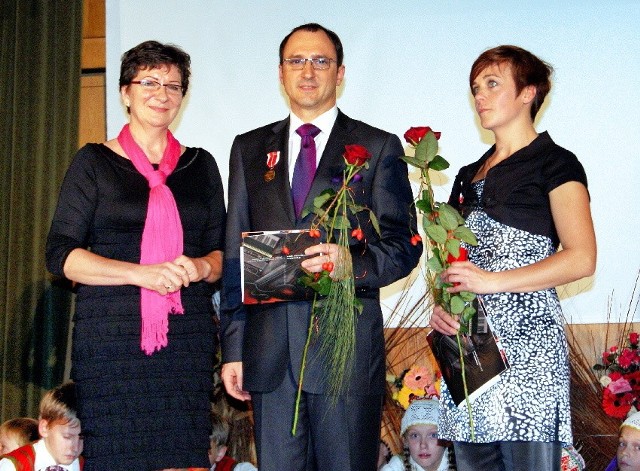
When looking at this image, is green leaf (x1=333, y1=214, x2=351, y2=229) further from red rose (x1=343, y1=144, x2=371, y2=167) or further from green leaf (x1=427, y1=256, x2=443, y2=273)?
green leaf (x1=427, y1=256, x2=443, y2=273)

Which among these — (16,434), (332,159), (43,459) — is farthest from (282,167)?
(16,434)

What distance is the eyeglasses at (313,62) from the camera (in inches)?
129

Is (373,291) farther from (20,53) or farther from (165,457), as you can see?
(20,53)

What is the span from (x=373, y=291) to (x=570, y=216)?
2.02 ft

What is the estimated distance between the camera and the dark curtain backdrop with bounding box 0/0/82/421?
5301mm

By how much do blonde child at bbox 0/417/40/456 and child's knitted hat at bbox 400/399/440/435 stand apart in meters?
1.64

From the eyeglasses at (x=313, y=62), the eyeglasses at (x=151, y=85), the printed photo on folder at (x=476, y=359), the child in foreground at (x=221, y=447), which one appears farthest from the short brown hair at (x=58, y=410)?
the printed photo on folder at (x=476, y=359)

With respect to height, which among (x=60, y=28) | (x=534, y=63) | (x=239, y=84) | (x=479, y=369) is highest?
(x=60, y=28)

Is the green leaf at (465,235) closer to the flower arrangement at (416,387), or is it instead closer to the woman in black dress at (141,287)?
the woman in black dress at (141,287)

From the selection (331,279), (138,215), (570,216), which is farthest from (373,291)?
(138,215)

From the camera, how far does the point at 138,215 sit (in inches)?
131

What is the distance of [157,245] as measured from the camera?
330 centimetres

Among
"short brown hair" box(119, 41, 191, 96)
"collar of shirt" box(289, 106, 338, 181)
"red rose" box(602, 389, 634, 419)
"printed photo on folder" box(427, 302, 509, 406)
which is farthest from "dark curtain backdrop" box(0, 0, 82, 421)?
"printed photo on folder" box(427, 302, 509, 406)

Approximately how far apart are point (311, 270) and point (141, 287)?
26.9 inches
